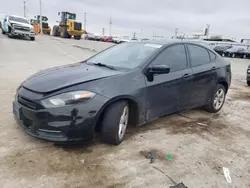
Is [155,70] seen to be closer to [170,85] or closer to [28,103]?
[170,85]

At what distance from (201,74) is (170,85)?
99 centimetres

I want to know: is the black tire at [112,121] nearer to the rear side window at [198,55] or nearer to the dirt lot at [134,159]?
the dirt lot at [134,159]

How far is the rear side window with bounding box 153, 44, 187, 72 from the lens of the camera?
3.80 m

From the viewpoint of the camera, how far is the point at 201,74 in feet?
14.6

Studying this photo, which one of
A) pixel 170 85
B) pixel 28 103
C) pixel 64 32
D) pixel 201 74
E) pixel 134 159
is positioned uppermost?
pixel 64 32

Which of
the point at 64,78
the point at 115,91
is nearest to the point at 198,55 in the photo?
the point at 115,91

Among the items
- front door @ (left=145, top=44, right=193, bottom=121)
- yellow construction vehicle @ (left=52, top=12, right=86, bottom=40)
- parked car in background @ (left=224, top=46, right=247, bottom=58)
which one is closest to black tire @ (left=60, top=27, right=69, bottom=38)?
yellow construction vehicle @ (left=52, top=12, right=86, bottom=40)

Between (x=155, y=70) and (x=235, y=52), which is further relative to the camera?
(x=235, y=52)

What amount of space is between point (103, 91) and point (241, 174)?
198cm

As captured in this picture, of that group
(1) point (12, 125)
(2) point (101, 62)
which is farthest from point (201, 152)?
(1) point (12, 125)

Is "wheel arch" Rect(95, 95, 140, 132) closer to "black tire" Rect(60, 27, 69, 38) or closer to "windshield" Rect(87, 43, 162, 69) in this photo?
"windshield" Rect(87, 43, 162, 69)

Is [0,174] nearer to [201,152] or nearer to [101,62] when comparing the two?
[101,62]

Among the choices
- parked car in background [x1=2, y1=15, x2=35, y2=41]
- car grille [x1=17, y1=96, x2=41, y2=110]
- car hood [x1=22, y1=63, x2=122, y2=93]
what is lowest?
car grille [x1=17, y1=96, x2=41, y2=110]

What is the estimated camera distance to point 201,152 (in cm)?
332
